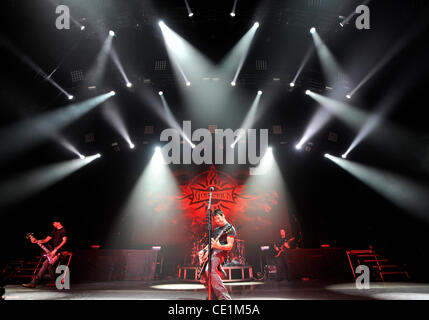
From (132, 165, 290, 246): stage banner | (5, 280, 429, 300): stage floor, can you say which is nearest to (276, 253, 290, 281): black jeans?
(132, 165, 290, 246): stage banner

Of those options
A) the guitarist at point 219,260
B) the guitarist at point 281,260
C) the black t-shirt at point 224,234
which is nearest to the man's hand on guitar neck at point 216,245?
the guitarist at point 219,260

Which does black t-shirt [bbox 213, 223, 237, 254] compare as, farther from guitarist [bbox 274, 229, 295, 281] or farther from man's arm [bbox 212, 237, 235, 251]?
guitarist [bbox 274, 229, 295, 281]

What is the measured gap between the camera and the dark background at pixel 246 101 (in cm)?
651

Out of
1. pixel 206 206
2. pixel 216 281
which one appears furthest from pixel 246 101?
pixel 216 281

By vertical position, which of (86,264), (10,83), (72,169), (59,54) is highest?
(59,54)

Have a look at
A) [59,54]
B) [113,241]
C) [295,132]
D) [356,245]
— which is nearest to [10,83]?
[59,54]

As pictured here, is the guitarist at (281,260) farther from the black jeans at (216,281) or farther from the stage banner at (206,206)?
the black jeans at (216,281)

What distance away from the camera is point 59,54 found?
709 centimetres

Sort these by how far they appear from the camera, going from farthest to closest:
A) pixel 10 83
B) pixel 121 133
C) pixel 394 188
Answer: pixel 121 133, pixel 394 188, pixel 10 83

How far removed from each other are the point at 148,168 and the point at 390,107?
930cm

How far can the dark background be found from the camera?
6.51 m

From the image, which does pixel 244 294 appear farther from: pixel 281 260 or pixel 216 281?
pixel 281 260

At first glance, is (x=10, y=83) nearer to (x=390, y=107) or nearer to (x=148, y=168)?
(x=148, y=168)
